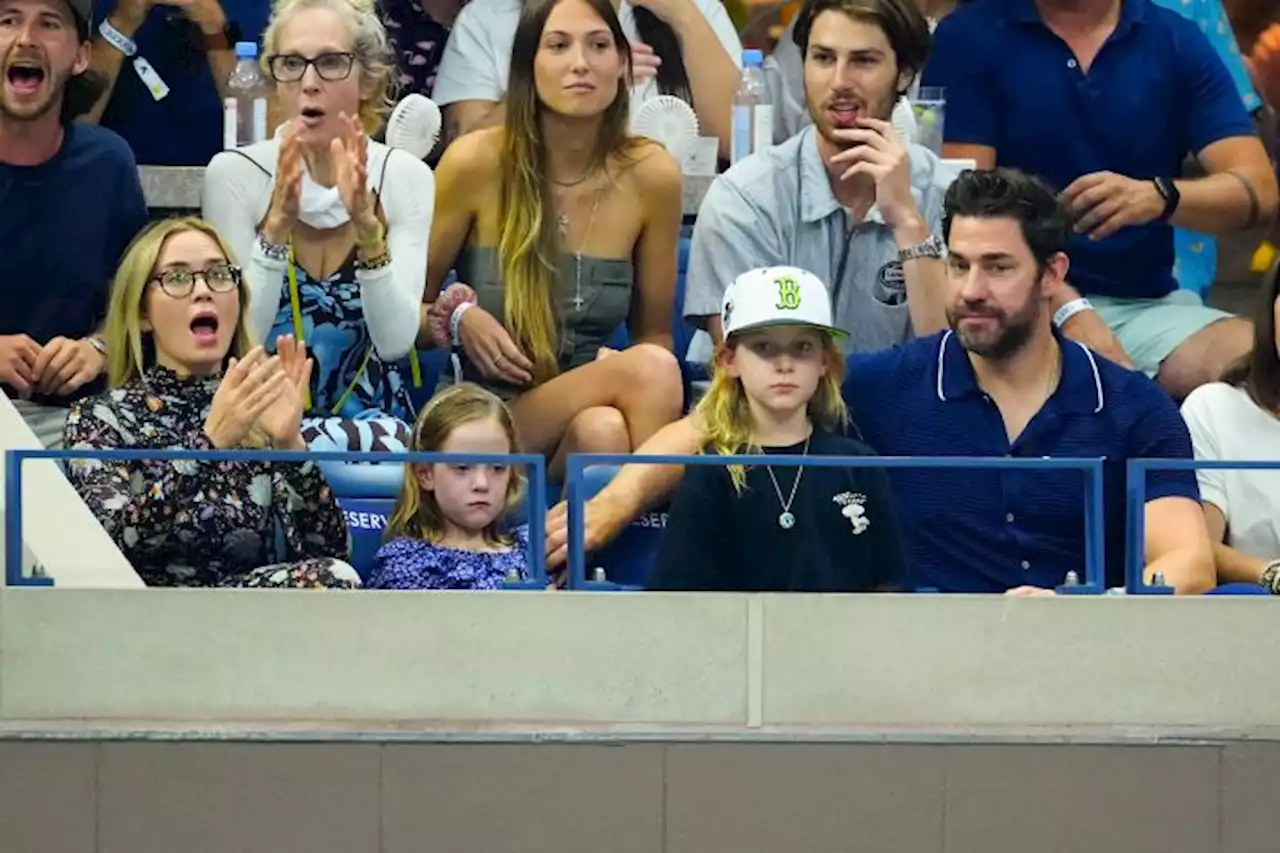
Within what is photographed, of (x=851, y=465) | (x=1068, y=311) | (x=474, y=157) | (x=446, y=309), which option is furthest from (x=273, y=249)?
(x=1068, y=311)

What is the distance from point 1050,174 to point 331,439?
2106mm

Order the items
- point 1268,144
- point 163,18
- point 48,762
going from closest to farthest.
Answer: point 48,762 < point 163,18 < point 1268,144

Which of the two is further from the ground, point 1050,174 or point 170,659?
point 1050,174

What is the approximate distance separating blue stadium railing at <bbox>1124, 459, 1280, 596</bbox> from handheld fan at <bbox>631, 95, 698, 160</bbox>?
1.94 metres

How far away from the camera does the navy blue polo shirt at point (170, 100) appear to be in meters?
7.96

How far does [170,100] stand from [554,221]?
1216 millimetres

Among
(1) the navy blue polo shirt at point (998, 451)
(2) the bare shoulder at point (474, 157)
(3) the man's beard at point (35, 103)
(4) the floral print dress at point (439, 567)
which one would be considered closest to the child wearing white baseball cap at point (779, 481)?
(1) the navy blue polo shirt at point (998, 451)

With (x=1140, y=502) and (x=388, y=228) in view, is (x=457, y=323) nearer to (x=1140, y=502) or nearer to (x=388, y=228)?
(x=388, y=228)

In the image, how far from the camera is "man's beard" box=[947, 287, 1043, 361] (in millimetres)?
6840

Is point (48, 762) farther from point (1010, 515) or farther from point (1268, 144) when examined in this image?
point (1268, 144)

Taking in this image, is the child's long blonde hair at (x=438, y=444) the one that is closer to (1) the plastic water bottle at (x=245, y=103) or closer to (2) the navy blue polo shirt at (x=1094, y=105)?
(1) the plastic water bottle at (x=245, y=103)

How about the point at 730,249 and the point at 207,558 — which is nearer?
the point at 207,558

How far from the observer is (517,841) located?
6.25 meters

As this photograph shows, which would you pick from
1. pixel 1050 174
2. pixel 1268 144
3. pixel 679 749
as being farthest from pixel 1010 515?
pixel 1268 144
